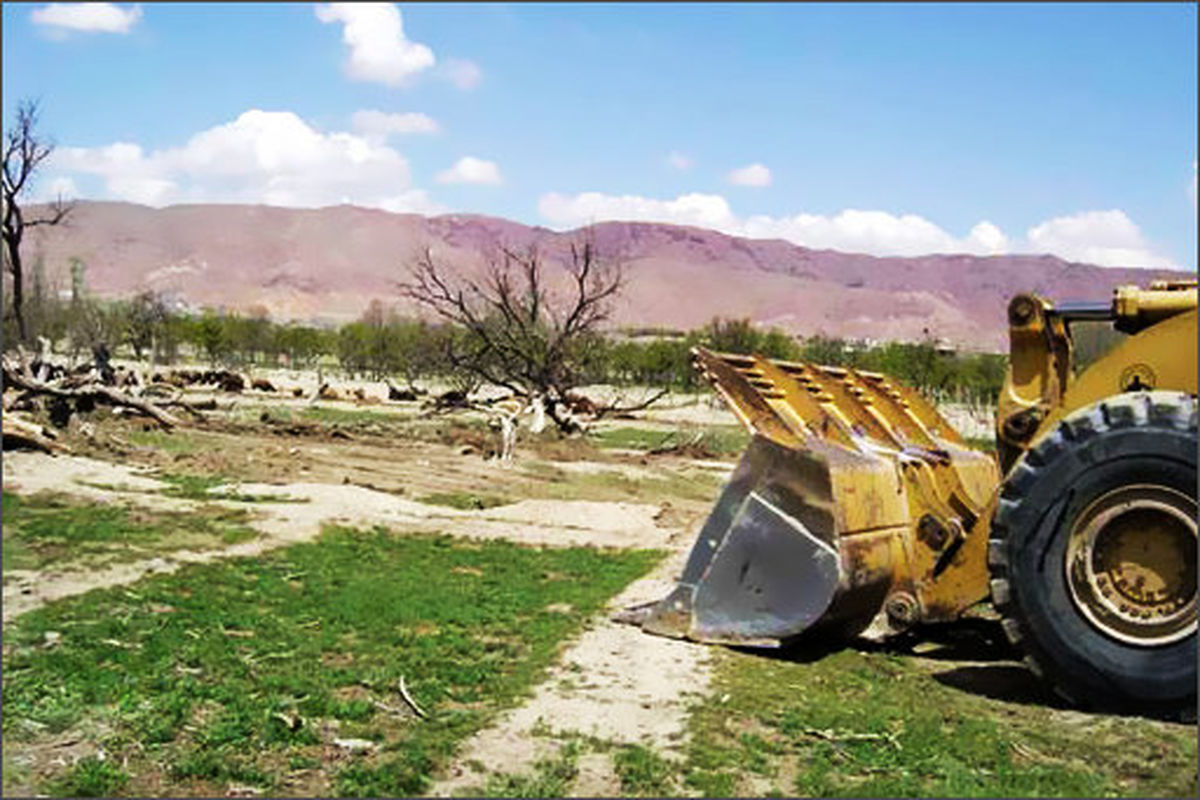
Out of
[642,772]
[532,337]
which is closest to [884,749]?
[642,772]

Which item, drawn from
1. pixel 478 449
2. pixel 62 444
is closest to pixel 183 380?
pixel 478 449

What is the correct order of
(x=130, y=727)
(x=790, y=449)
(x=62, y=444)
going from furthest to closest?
1. (x=62, y=444)
2. (x=790, y=449)
3. (x=130, y=727)

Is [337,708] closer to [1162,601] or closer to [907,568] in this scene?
[907,568]

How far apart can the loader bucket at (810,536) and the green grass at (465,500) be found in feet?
31.7

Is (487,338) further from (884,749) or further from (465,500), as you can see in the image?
(884,749)

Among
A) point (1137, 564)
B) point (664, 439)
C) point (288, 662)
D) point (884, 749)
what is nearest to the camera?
point (884, 749)

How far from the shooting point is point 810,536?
8.73 metres

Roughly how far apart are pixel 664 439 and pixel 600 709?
27.2 m

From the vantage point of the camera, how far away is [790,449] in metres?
8.95

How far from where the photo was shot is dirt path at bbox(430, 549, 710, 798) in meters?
6.28

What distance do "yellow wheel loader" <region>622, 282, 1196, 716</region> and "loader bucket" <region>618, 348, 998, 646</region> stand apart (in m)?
0.01

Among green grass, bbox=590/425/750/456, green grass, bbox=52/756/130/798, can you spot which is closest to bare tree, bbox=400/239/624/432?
green grass, bbox=590/425/750/456

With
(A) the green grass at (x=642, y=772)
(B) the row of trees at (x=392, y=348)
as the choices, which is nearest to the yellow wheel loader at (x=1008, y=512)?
(A) the green grass at (x=642, y=772)

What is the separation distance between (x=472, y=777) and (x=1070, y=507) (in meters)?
3.77
